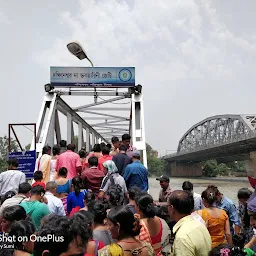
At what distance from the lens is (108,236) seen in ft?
11.1

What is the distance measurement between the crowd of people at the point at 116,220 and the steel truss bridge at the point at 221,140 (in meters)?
36.9

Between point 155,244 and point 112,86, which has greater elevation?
point 112,86

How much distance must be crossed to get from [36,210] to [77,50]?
9.29 metres

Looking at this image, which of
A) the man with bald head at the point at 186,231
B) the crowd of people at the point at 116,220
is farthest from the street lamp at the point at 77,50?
the man with bald head at the point at 186,231

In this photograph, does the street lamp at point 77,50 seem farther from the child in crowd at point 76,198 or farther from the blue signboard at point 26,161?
the child in crowd at point 76,198

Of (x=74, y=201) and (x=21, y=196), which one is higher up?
(x=21, y=196)

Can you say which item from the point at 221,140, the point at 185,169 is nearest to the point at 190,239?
the point at 221,140

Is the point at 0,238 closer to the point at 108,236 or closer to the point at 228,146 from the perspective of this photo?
the point at 108,236

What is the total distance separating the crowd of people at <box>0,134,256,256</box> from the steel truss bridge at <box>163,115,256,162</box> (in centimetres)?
3692

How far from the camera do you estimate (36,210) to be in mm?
4203

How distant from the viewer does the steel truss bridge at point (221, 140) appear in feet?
151

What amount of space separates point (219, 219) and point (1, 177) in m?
3.92

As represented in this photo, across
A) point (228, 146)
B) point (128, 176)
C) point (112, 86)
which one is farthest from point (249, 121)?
point (128, 176)

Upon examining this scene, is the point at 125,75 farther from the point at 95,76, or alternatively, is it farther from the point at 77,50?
the point at 77,50
